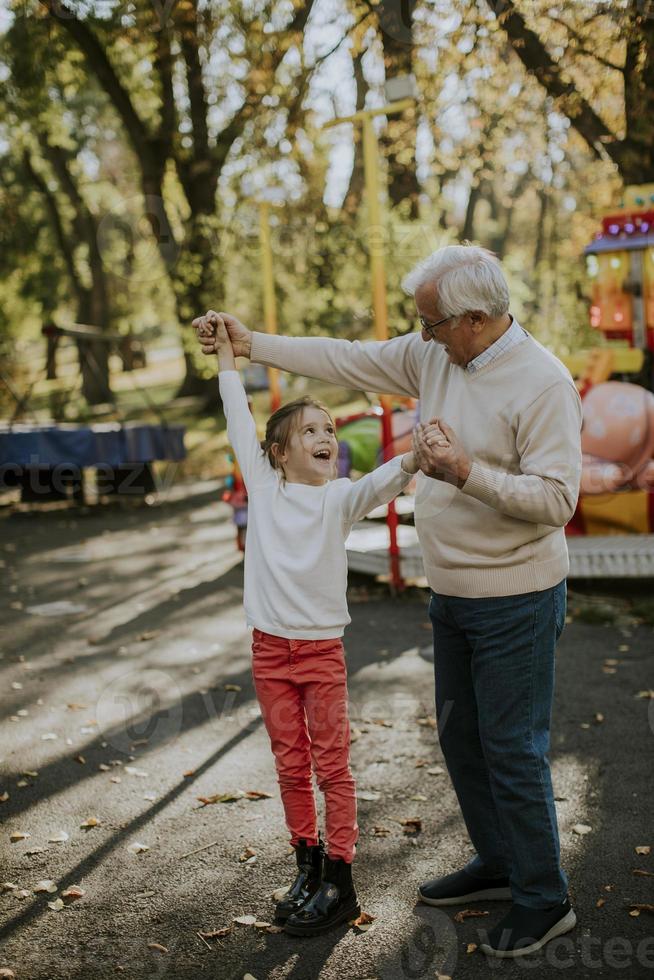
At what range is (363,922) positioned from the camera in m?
3.44

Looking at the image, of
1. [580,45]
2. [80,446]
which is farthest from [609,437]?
[80,446]

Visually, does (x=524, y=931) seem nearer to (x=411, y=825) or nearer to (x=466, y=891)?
(x=466, y=891)

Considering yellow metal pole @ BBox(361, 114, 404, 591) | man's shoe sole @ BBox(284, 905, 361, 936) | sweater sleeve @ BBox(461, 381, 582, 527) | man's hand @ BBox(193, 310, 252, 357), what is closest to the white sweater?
man's hand @ BBox(193, 310, 252, 357)

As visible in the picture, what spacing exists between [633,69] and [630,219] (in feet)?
8.38

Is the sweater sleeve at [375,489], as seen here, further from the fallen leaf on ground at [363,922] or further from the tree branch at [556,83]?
the tree branch at [556,83]

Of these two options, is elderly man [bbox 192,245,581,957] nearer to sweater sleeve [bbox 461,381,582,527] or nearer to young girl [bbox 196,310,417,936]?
sweater sleeve [bbox 461,381,582,527]

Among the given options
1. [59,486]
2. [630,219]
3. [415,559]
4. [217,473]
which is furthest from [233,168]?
[415,559]

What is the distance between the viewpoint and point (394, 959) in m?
3.21

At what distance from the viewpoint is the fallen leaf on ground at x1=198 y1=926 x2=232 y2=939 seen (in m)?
3.40

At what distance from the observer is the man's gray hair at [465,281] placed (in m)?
2.88

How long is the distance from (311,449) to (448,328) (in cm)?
65

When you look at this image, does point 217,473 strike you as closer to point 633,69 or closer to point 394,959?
point 633,69

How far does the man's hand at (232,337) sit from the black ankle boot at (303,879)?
5.54 feet

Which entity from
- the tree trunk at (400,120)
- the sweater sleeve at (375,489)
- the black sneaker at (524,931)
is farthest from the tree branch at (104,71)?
the black sneaker at (524,931)
